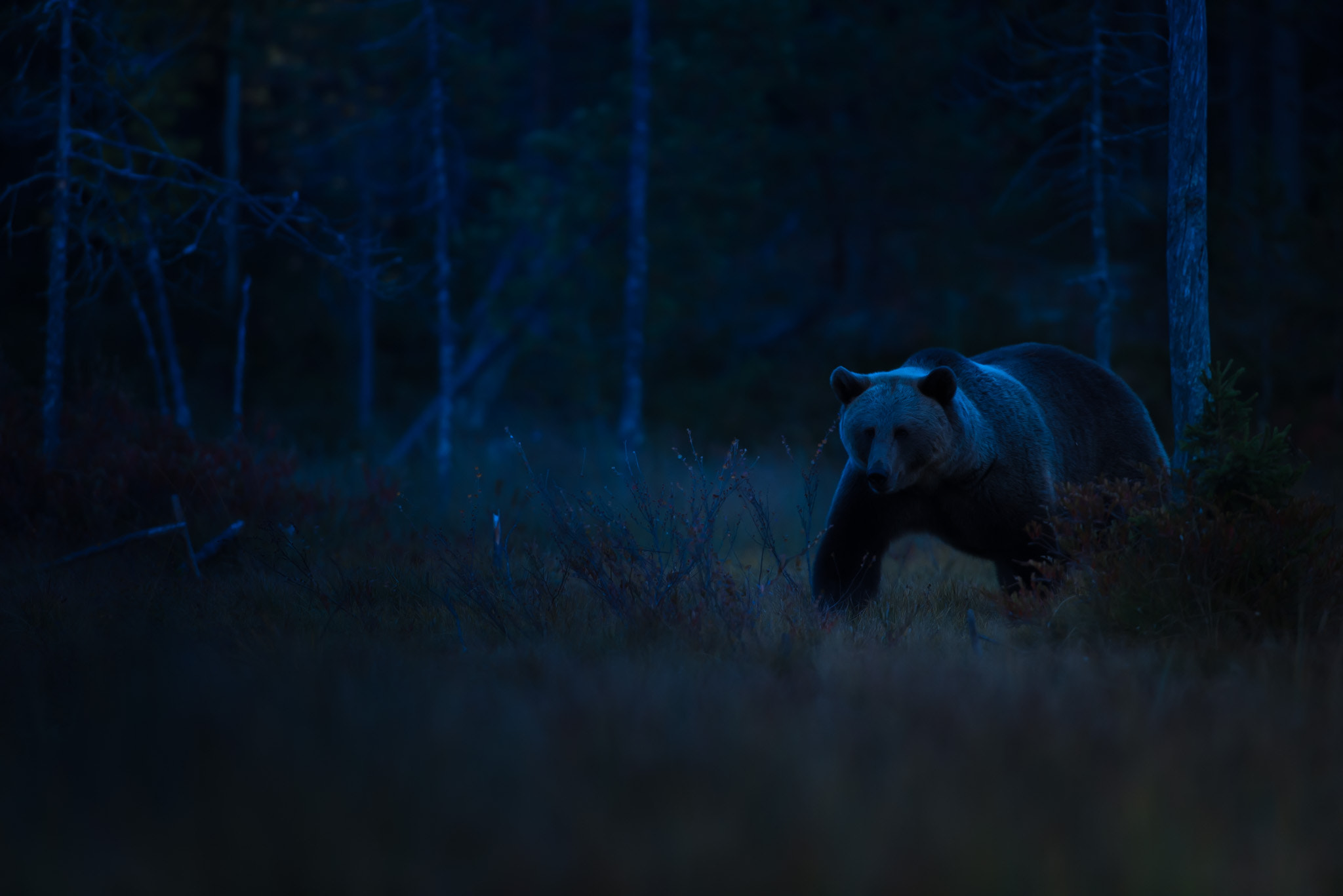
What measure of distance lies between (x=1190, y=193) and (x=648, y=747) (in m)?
4.98

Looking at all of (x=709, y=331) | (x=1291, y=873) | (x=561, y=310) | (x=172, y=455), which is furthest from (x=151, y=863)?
(x=709, y=331)

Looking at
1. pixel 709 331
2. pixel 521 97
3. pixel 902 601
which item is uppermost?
pixel 521 97

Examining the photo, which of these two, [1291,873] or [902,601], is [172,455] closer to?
[902,601]

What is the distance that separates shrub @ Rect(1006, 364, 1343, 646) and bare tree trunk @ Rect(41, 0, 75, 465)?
7.64m

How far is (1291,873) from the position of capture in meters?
2.07

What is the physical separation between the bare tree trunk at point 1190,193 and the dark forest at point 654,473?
0.10 ft

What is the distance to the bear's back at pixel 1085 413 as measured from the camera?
6312 mm

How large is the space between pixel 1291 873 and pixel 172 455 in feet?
26.1

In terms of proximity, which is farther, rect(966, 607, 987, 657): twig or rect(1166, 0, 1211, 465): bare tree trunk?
rect(1166, 0, 1211, 465): bare tree trunk

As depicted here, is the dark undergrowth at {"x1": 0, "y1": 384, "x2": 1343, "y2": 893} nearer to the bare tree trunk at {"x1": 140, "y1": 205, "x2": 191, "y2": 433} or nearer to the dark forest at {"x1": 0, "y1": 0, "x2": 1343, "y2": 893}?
the dark forest at {"x1": 0, "y1": 0, "x2": 1343, "y2": 893}

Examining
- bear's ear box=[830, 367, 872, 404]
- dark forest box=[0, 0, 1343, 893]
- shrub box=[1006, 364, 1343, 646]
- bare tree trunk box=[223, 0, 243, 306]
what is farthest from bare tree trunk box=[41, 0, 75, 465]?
bare tree trunk box=[223, 0, 243, 306]

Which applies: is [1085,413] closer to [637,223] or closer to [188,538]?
[188,538]

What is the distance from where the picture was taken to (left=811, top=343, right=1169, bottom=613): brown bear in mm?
5133

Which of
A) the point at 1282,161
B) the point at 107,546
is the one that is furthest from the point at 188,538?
the point at 1282,161
